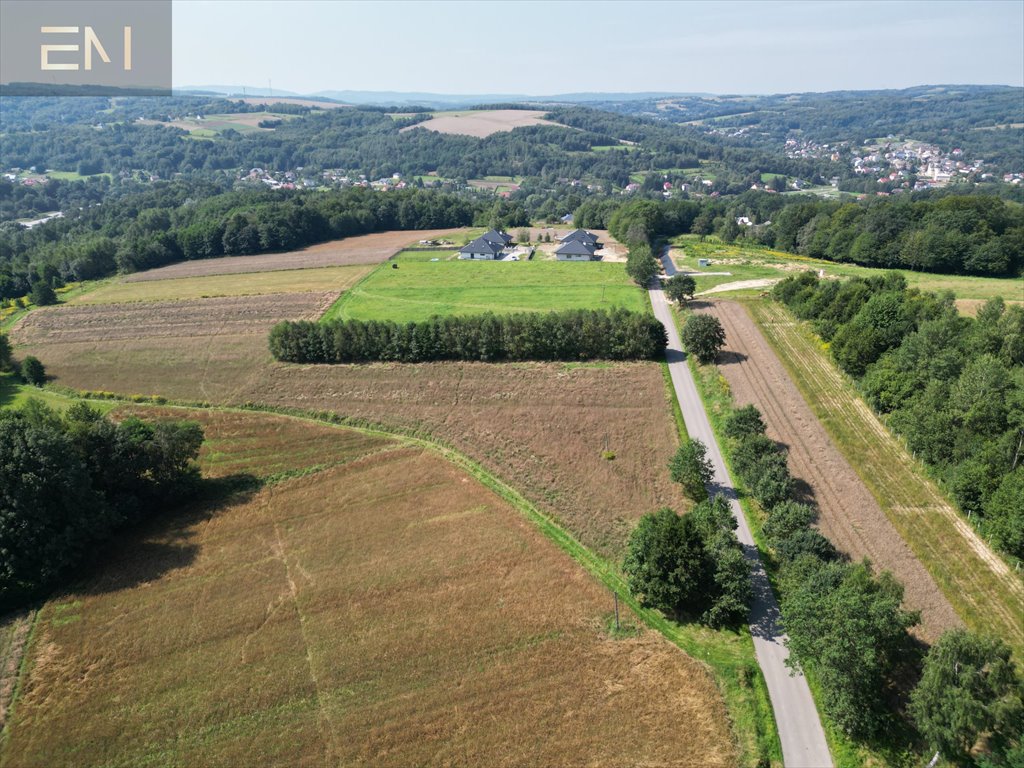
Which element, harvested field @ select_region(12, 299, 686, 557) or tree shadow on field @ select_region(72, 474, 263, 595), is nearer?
tree shadow on field @ select_region(72, 474, 263, 595)

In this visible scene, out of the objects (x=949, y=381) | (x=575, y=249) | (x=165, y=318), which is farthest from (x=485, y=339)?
(x=165, y=318)

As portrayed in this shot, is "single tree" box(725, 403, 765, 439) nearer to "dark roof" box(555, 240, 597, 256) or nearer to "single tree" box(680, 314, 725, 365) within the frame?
"single tree" box(680, 314, 725, 365)

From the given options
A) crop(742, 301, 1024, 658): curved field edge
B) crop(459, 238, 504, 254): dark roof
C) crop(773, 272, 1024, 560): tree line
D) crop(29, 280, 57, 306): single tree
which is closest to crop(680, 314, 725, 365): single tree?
crop(742, 301, 1024, 658): curved field edge

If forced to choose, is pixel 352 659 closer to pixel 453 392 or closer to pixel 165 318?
pixel 453 392

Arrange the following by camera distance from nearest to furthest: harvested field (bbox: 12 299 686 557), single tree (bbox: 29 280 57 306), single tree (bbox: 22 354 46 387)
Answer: harvested field (bbox: 12 299 686 557) < single tree (bbox: 22 354 46 387) < single tree (bbox: 29 280 57 306)

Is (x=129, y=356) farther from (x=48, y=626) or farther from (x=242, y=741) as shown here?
(x=242, y=741)

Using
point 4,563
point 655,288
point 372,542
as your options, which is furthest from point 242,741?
point 655,288
